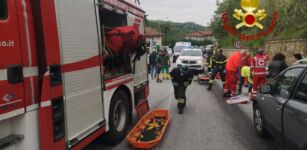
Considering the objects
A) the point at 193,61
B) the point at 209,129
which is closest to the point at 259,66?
the point at 209,129

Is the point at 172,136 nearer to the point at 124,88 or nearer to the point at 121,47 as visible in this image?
the point at 124,88

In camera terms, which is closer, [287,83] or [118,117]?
[287,83]

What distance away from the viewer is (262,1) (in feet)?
88.7

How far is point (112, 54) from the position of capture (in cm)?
632

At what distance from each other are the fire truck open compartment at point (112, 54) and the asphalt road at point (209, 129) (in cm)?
134

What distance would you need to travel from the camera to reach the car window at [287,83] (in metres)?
4.67

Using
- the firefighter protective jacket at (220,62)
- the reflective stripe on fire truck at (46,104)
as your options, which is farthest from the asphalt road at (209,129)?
the reflective stripe on fire truck at (46,104)

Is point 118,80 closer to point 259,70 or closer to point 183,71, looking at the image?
point 183,71

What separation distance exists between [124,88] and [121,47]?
909 mm

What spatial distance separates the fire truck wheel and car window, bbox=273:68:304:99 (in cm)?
271

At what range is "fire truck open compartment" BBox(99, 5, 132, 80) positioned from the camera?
588cm

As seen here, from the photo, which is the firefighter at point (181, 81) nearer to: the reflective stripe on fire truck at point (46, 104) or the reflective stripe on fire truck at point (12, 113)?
the reflective stripe on fire truck at point (46, 104)

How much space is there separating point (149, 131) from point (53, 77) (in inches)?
Result: 135

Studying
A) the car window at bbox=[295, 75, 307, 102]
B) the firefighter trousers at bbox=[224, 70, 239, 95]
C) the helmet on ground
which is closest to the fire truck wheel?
the helmet on ground
